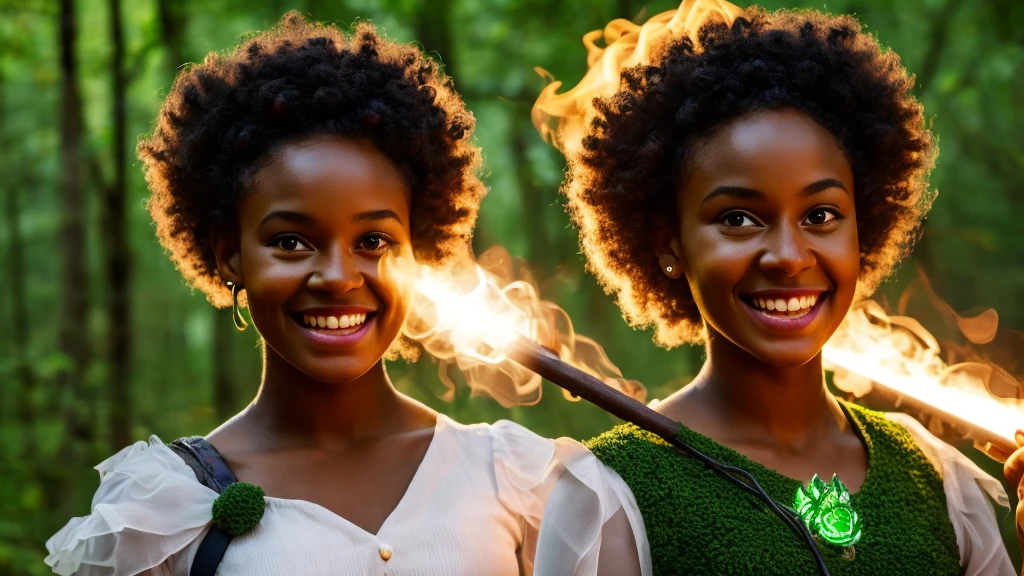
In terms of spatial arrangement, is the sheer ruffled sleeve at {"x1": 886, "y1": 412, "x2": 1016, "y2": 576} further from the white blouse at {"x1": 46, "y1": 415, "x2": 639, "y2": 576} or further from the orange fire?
the white blouse at {"x1": 46, "y1": 415, "x2": 639, "y2": 576}

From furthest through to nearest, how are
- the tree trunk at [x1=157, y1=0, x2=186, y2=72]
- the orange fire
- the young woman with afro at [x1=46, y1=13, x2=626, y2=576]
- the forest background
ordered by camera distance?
the tree trunk at [x1=157, y1=0, x2=186, y2=72]
the forest background
the orange fire
the young woman with afro at [x1=46, y1=13, x2=626, y2=576]

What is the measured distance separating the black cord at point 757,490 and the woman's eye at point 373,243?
823mm

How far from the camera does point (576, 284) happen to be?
8.22 meters

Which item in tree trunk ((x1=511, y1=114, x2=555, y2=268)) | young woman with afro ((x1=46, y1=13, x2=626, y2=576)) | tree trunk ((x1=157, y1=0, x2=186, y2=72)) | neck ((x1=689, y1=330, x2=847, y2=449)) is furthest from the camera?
tree trunk ((x1=511, y1=114, x2=555, y2=268))

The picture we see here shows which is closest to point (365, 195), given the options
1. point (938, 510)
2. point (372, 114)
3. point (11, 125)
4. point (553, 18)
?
point (372, 114)

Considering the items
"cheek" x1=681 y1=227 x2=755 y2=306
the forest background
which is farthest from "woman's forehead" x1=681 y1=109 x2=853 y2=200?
the forest background

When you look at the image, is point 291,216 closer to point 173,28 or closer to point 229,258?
point 229,258

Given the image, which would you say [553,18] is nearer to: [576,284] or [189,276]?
[576,284]

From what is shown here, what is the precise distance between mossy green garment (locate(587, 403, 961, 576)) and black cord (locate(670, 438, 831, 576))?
0.01 m

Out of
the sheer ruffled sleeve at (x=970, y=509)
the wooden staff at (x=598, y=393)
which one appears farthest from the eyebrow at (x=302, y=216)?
the sheer ruffled sleeve at (x=970, y=509)

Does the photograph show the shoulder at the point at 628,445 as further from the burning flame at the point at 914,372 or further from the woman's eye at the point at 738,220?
the burning flame at the point at 914,372

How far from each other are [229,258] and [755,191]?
1.28 meters

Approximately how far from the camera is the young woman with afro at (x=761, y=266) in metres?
2.47

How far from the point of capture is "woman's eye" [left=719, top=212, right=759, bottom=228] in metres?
2.49
